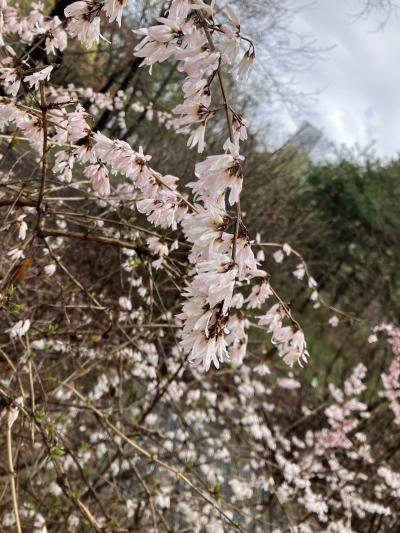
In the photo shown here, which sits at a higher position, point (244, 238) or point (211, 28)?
point (211, 28)

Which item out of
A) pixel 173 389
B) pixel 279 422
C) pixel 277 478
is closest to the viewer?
pixel 173 389

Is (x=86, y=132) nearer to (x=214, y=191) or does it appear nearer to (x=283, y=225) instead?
(x=214, y=191)

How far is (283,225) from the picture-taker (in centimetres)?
915

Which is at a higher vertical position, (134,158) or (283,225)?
(134,158)

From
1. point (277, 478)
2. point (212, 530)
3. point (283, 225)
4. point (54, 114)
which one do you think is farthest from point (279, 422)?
point (54, 114)

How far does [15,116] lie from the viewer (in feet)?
5.10

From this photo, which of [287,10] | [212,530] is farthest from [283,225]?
[212,530]

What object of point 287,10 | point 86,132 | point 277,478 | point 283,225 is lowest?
point 277,478

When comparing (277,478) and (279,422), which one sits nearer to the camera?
(277,478)

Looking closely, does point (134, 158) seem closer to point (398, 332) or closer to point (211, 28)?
point (211, 28)

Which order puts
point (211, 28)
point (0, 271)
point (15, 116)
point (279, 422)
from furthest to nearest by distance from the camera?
point (279, 422)
point (0, 271)
point (15, 116)
point (211, 28)

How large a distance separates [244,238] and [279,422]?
26.6 feet

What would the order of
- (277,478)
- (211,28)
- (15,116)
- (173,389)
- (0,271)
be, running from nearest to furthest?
(211,28), (15,116), (0,271), (173,389), (277,478)

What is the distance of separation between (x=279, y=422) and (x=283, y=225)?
348cm
